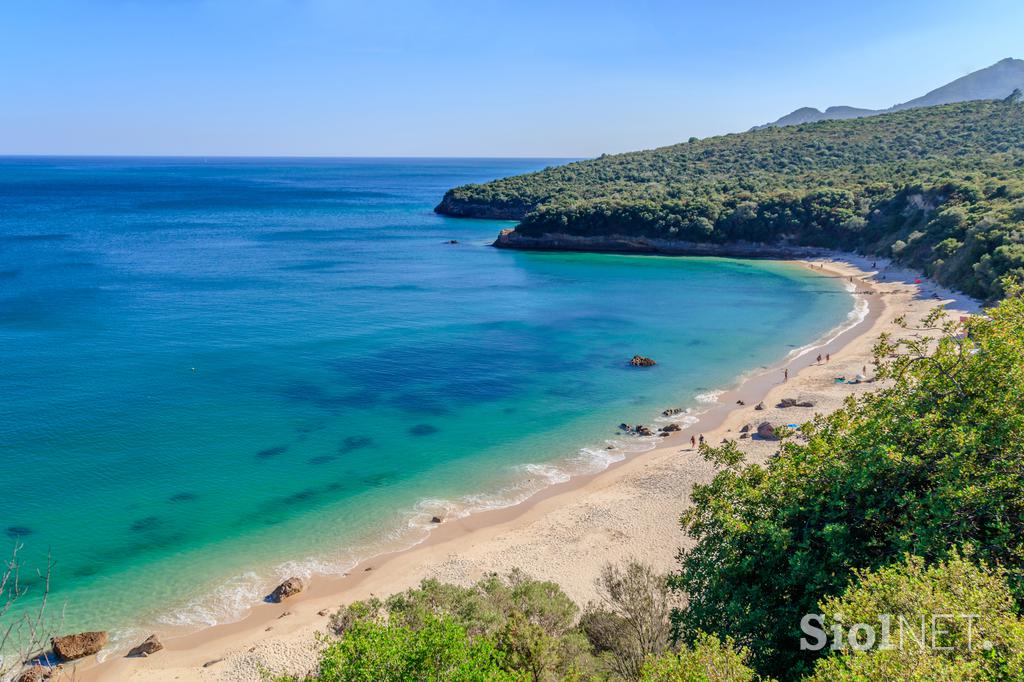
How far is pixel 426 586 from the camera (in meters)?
17.3

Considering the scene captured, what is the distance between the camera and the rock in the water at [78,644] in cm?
1878

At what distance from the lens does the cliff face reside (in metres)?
90.6

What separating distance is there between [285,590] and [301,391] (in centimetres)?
1899

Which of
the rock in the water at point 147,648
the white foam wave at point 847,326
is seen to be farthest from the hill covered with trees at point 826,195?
the rock in the water at point 147,648

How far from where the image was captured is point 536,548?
24453 mm

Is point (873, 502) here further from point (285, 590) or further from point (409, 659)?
point (285, 590)

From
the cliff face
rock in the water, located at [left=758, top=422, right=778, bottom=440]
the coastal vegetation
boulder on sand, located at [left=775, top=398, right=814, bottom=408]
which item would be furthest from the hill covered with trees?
the coastal vegetation

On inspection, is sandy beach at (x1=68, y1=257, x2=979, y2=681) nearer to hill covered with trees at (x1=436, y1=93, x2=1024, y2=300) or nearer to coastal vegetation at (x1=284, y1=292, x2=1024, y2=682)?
coastal vegetation at (x1=284, y1=292, x2=1024, y2=682)

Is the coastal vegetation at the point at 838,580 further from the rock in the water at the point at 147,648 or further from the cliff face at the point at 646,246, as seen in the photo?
the cliff face at the point at 646,246

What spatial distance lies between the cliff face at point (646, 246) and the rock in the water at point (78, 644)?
87.0 m

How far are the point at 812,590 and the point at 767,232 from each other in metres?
87.5

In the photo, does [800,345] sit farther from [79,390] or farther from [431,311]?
[79,390]

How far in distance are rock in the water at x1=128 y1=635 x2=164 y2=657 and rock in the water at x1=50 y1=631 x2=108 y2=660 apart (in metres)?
1.01

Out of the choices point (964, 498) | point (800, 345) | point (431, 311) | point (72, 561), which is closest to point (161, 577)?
point (72, 561)
